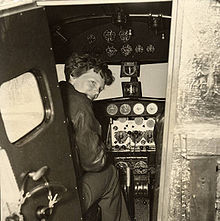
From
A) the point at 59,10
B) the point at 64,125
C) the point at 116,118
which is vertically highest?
the point at 59,10

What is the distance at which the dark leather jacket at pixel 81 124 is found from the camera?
1929 mm

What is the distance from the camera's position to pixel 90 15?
1.97 metres

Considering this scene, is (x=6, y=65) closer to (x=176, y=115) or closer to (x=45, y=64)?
(x=45, y=64)

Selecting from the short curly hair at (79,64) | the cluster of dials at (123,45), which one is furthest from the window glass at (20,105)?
the cluster of dials at (123,45)

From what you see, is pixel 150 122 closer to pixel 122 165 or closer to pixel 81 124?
pixel 122 165

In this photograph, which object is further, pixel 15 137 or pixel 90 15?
pixel 90 15

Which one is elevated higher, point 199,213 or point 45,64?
point 45,64

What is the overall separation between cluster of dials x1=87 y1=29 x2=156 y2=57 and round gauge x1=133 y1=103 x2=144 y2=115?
375mm

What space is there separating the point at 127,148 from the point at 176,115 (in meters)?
0.86

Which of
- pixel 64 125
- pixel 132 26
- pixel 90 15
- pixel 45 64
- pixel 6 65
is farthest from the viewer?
pixel 132 26

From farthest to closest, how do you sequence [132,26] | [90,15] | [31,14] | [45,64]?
[132,26], [90,15], [45,64], [31,14]

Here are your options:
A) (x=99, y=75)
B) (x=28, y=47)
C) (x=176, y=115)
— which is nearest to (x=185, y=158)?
(x=176, y=115)

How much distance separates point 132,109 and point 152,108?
0.18m

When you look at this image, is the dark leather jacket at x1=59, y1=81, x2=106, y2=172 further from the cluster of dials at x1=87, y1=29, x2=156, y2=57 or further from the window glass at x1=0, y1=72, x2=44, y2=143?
the cluster of dials at x1=87, y1=29, x2=156, y2=57
